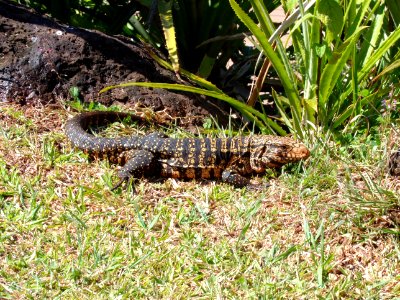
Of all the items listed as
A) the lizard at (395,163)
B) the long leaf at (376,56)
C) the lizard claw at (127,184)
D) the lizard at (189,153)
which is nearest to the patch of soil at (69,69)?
the lizard at (189,153)

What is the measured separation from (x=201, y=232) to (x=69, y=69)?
9.21ft

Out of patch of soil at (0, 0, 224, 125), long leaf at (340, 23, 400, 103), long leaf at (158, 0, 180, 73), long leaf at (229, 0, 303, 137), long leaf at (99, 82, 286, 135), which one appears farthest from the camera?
patch of soil at (0, 0, 224, 125)

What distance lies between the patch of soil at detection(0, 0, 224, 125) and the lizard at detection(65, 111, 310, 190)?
968mm

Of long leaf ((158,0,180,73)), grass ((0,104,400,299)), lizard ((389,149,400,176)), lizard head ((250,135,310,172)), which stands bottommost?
grass ((0,104,400,299))

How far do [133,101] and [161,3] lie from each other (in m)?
1.07

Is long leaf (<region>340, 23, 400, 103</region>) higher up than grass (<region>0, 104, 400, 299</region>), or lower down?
higher up

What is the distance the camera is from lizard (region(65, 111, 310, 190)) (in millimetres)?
5531

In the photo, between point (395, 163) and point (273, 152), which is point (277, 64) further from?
point (395, 163)

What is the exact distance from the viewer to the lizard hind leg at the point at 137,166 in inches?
212

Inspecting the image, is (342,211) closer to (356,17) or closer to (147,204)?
(147,204)

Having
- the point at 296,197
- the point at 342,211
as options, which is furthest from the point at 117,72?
the point at 342,211

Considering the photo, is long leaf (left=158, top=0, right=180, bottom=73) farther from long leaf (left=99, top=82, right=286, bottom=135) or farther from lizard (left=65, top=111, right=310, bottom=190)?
lizard (left=65, top=111, right=310, bottom=190)

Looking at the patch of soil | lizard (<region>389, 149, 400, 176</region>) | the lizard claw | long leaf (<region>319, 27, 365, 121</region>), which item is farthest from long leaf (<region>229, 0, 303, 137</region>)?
the lizard claw

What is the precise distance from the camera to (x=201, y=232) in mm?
4719
